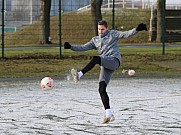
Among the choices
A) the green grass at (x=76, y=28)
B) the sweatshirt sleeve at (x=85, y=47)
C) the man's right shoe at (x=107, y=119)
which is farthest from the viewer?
the green grass at (x=76, y=28)

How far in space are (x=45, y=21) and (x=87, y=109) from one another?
25.3 m

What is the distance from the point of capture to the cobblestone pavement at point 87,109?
29.4 ft

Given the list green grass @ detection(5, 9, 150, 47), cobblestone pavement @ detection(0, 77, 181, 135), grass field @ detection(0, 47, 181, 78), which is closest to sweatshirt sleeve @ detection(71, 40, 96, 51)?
cobblestone pavement @ detection(0, 77, 181, 135)

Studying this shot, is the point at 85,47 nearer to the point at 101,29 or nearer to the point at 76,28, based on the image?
the point at 101,29

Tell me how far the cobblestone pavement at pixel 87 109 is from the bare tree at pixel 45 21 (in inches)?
683

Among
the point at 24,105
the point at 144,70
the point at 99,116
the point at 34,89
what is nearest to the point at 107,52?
the point at 99,116

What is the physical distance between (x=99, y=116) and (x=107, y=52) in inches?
48.2

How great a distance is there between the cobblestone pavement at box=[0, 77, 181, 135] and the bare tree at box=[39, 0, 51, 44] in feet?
57.0

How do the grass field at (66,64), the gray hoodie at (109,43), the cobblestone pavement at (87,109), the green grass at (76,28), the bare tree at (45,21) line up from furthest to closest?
the green grass at (76,28) < the bare tree at (45,21) < the grass field at (66,64) < the gray hoodie at (109,43) < the cobblestone pavement at (87,109)

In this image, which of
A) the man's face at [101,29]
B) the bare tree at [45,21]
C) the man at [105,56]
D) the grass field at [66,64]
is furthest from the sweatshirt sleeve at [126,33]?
the bare tree at [45,21]

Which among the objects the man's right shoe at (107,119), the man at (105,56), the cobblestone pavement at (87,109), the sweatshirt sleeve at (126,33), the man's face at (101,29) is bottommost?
the cobblestone pavement at (87,109)

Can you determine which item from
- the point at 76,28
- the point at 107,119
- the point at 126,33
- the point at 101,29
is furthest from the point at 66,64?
the point at 76,28

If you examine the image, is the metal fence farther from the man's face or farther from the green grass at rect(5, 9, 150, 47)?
the man's face

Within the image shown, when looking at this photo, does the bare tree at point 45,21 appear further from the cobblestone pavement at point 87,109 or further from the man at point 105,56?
the man at point 105,56
